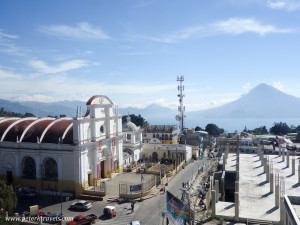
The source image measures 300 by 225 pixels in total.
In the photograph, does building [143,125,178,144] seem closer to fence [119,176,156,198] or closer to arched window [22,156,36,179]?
fence [119,176,156,198]

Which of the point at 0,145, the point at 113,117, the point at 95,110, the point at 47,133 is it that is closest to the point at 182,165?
the point at 113,117

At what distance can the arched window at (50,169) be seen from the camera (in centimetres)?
3301

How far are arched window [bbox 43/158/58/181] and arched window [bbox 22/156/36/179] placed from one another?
1.69 meters

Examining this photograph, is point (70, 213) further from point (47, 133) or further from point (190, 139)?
point (190, 139)

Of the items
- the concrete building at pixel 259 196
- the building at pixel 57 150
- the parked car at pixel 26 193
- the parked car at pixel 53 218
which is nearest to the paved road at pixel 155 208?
the concrete building at pixel 259 196

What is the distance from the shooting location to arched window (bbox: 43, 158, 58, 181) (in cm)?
3301

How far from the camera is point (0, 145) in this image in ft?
114

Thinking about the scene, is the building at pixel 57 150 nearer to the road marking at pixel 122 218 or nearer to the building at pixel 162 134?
the road marking at pixel 122 218

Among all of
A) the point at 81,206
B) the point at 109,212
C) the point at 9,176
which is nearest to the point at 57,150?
the point at 81,206

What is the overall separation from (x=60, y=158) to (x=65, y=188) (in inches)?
140

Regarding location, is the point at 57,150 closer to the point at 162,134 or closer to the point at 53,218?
the point at 53,218

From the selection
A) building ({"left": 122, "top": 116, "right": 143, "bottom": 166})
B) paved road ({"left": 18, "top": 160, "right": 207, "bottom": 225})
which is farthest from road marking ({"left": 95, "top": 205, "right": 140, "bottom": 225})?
building ({"left": 122, "top": 116, "right": 143, "bottom": 166})

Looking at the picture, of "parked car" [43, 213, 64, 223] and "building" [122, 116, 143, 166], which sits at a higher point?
"building" [122, 116, 143, 166]

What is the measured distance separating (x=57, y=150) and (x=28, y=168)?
544cm
